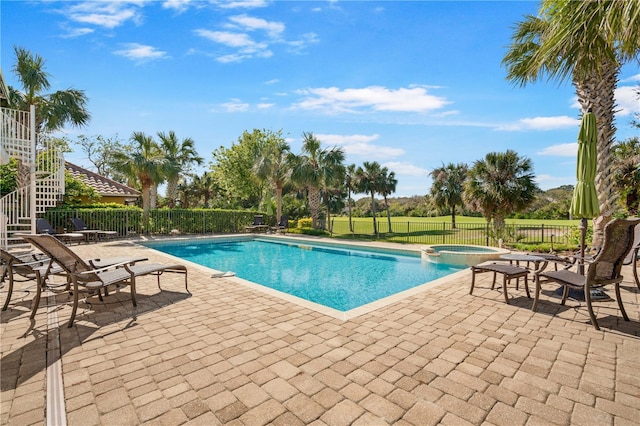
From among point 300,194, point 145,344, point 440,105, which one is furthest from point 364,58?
point 300,194

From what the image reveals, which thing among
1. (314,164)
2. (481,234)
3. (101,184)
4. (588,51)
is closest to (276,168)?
(314,164)

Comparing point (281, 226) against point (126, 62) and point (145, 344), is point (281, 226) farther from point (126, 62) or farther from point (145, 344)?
point (145, 344)

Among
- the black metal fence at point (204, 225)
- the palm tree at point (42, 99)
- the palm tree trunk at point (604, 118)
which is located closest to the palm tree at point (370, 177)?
the black metal fence at point (204, 225)

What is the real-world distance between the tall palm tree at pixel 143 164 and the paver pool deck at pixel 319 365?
13271 millimetres

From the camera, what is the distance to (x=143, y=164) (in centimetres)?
1642

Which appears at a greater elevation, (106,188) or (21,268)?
(106,188)

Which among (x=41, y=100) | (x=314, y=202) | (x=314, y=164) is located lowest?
(x=314, y=202)

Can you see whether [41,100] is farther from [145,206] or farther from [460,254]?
[460,254]

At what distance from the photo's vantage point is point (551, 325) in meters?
3.87

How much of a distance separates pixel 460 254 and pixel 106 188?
23719mm

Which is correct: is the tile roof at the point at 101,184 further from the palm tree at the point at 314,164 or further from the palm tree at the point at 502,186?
the palm tree at the point at 502,186

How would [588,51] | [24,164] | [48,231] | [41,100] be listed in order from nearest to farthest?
1. [588,51]
2. [24,164]
3. [48,231]
4. [41,100]

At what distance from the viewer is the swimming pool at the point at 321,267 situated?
7254 mm

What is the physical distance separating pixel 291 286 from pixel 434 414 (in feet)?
19.2
